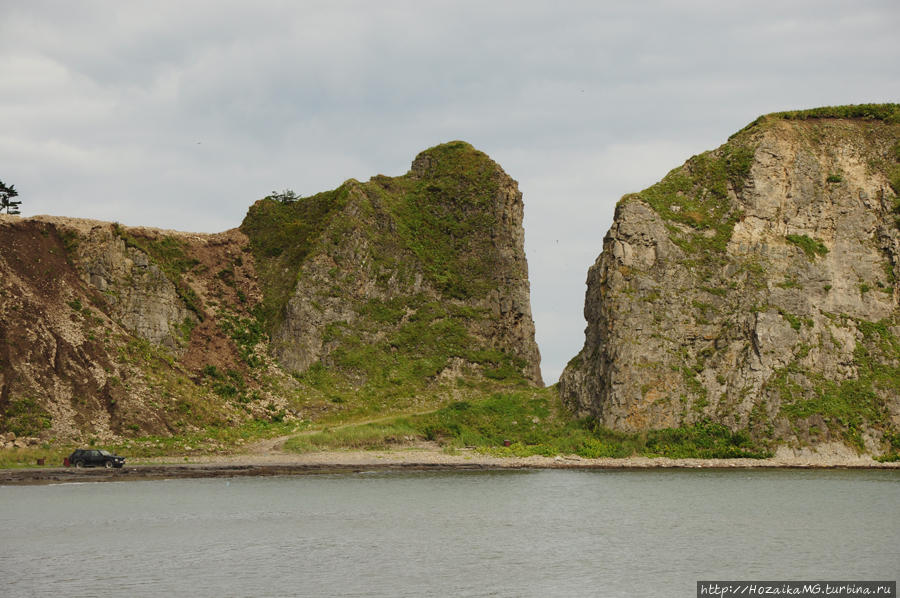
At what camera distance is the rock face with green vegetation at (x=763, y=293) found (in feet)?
→ 217

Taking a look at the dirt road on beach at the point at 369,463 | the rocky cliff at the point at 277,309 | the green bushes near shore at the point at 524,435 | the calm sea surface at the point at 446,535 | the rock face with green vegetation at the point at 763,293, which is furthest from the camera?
the rocky cliff at the point at 277,309

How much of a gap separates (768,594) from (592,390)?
48.9 meters

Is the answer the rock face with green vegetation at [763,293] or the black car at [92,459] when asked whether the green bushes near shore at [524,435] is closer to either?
the rock face with green vegetation at [763,293]

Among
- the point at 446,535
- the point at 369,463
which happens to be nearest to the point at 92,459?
the point at 369,463

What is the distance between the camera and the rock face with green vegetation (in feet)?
217

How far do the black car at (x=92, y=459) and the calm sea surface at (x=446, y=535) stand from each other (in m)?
2.74

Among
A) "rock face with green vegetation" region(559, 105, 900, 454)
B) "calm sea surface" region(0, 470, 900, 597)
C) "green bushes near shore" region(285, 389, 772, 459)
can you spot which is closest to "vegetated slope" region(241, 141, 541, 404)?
"green bushes near shore" region(285, 389, 772, 459)

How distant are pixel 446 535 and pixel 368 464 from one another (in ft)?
92.9

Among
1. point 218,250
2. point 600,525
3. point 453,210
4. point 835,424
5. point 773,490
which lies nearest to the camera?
point 600,525

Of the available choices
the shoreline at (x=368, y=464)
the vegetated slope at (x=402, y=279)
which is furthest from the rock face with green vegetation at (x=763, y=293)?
the vegetated slope at (x=402, y=279)

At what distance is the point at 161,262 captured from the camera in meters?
90.7

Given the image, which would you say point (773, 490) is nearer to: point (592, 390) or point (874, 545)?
point (874, 545)

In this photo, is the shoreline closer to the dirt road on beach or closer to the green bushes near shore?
the dirt road on beach

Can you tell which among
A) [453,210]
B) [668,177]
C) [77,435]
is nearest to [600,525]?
[77,435]
